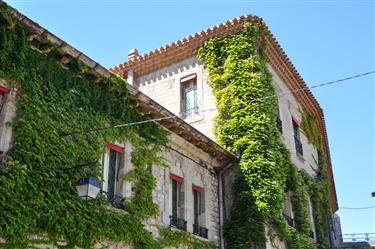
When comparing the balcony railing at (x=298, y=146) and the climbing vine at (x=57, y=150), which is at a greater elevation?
the balcony railing at (x=298, y=146)

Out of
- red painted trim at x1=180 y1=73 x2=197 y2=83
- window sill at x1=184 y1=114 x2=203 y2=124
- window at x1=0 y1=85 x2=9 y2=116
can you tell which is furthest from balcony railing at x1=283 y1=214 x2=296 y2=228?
window at x1=0 y1=85 x2=9 y2=116

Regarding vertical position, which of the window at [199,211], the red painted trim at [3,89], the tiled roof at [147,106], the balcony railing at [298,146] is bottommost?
the window at [199,211]

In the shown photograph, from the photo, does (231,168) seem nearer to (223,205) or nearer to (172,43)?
(223,205)

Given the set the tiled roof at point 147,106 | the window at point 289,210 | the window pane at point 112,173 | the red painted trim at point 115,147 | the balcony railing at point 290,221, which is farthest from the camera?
the window at point 289,210

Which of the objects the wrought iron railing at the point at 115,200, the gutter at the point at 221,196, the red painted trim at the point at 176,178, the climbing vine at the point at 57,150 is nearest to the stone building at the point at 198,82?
the gutter at the point at 221,196

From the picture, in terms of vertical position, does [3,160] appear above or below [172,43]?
below

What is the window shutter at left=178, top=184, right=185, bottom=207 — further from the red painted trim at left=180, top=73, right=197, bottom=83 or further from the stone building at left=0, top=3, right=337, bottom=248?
the red painted trim at left=180, top=73, right=197, bottom=83

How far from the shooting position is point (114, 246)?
892 cm

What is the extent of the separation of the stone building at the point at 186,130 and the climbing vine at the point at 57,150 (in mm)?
198

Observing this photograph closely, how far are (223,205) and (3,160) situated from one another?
751cm

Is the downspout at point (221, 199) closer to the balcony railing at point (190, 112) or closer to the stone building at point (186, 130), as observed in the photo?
the stone building at point (186, 130)

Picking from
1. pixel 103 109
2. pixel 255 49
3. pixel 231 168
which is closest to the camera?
pixel 103 109

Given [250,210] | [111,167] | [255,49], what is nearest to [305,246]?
[250,210]

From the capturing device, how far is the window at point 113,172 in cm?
953
